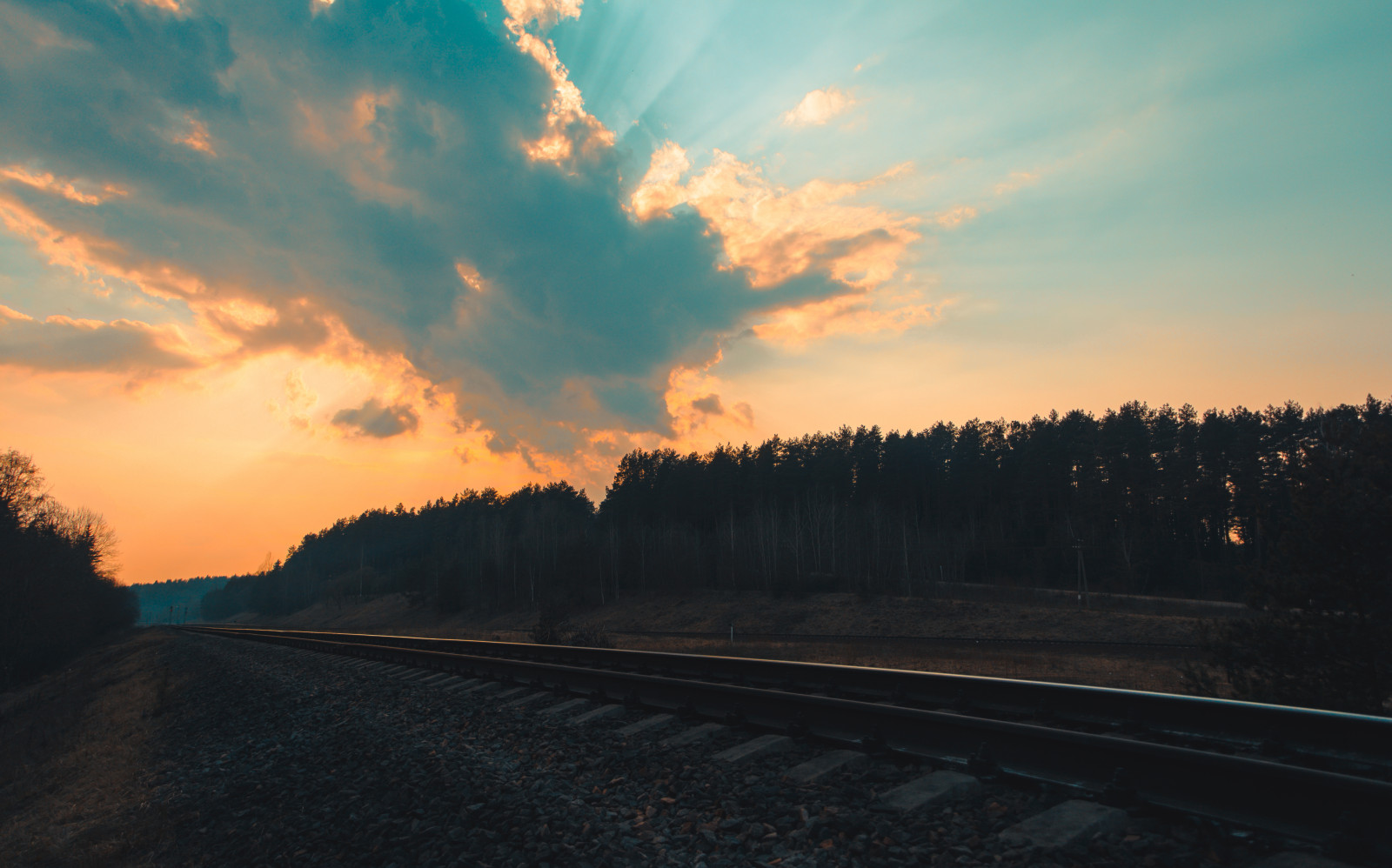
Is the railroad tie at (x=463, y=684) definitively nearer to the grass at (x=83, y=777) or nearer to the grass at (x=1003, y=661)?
the grass at (x=83, y=777)

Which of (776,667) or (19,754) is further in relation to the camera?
(19,754)

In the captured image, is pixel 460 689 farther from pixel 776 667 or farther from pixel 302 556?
pixel 302 556

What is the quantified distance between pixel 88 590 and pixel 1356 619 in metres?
90.6

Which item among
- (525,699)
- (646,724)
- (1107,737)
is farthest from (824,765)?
(525,699)

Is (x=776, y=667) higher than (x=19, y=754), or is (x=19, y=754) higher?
(x=776, y=667)

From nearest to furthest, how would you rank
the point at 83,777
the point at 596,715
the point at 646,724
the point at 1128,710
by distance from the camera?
the point at 1128,710, the point at 646,724, the point at 596,715, the point at 83,777

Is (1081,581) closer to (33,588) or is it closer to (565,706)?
(565,706)

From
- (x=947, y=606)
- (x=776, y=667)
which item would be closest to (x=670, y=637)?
(x=947, y=606)

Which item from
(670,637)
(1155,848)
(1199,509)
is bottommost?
(670,637)

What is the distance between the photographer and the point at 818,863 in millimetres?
4141

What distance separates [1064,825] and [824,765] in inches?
80.6

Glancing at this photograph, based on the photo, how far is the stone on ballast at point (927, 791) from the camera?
16.0ft

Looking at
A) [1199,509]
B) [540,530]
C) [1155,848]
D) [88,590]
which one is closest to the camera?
[1155,848]

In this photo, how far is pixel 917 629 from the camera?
3900 centimetres
